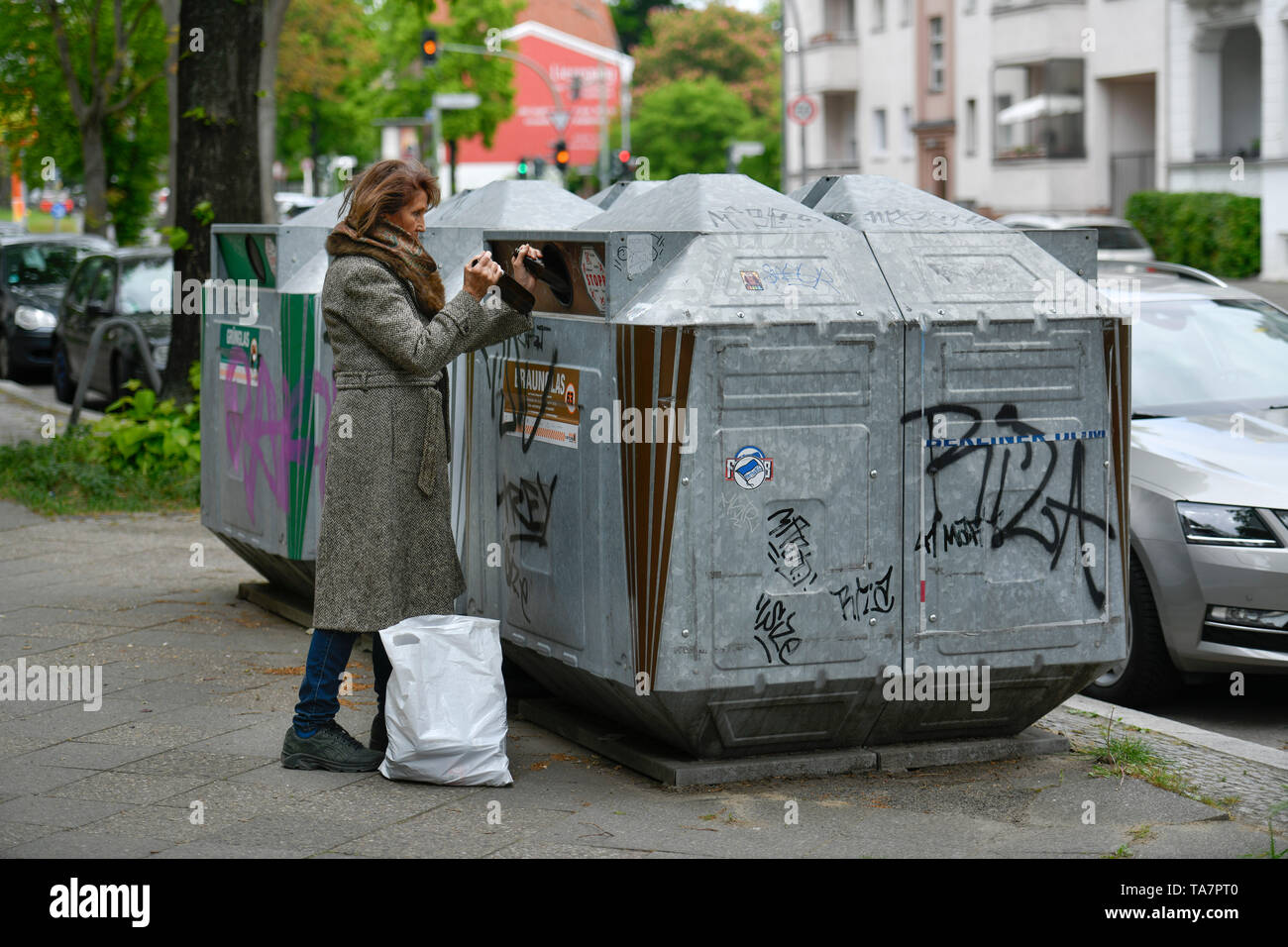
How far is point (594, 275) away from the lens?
529 cm

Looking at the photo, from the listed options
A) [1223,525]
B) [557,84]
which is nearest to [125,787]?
[1223,525]

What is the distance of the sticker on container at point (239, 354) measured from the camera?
25.2 feet

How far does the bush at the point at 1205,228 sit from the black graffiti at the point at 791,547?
28338 mm

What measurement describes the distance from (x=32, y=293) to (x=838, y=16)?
34.1 metres

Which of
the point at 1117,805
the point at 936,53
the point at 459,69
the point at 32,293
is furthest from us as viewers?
Result: the point at 459,69

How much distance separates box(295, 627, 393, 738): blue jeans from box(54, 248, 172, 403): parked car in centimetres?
1090

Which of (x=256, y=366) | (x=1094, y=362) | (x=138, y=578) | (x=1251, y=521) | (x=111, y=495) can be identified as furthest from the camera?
(x=111, y=495)

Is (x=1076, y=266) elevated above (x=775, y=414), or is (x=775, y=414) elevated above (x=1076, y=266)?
(x=1076, y=266)

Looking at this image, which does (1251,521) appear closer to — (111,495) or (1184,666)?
(1184,666)

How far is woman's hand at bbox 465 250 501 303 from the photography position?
524 centimetres

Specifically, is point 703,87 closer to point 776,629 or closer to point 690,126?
point 690,126

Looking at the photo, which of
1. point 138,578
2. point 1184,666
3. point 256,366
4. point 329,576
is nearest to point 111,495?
point 138,578

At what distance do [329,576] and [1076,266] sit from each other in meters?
2.50

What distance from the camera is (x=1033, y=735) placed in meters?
5.83
